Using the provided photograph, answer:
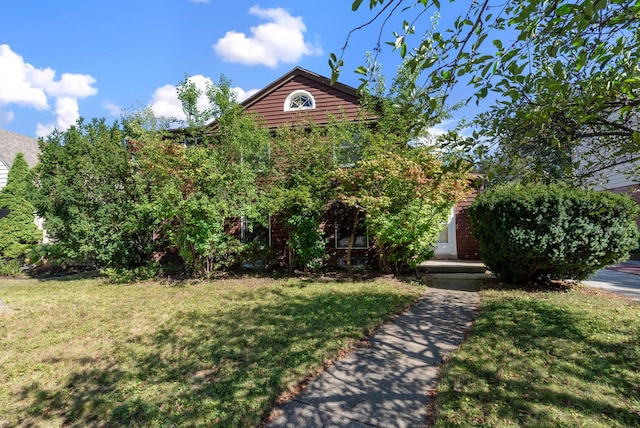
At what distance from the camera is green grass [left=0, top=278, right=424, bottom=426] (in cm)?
279

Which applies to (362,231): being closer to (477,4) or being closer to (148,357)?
(148,357)

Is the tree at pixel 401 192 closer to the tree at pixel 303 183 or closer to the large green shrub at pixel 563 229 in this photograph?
the tree at pixel 303 183

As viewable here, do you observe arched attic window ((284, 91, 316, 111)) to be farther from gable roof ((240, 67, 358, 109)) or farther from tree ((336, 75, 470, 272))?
tree ((336, 75, 470, 272))

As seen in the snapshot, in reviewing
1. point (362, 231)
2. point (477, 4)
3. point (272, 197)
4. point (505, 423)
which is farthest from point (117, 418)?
point (362, 231)

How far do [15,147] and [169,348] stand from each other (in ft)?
70.2

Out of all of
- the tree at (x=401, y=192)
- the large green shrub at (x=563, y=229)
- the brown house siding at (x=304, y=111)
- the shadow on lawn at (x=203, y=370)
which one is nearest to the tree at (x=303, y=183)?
the tree at (x=401, y=192)

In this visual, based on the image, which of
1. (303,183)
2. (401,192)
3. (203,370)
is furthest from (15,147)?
(203,370)

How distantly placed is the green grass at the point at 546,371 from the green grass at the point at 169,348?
1436 millimetres

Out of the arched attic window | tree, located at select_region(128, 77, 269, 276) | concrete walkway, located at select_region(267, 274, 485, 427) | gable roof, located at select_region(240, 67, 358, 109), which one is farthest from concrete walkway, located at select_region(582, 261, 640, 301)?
Answer: the arched attic window

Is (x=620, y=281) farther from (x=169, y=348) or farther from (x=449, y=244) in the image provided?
(x=169, y=348)

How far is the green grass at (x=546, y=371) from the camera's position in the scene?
2568 millimetres

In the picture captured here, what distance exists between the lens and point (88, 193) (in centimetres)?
882

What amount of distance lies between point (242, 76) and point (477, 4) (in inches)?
311

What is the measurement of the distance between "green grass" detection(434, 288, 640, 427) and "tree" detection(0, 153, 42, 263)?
44.9ft
